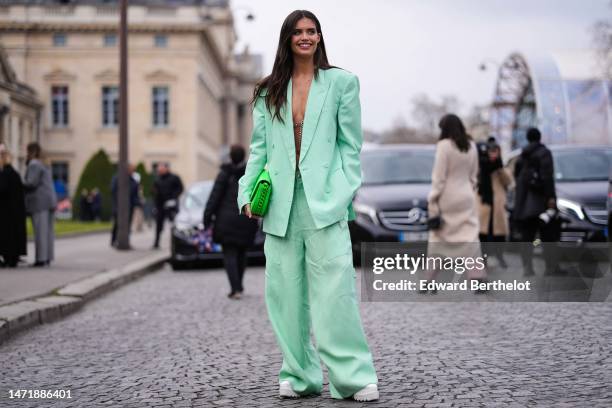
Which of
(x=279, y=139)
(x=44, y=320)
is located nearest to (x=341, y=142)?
(x=279, y=139)

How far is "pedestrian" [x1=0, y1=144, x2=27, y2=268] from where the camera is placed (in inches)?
556

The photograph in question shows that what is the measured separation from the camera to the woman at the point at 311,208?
503 centimetres

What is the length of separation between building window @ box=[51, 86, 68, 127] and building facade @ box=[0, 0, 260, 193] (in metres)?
0.06

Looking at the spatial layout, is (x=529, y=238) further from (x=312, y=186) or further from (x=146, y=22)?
(x=146, y=22)

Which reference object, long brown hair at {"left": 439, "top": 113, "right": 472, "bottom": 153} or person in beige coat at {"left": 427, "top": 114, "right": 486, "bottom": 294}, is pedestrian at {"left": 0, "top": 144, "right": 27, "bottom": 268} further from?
long brown hair at {"left": 439, "top": 113, "right": 472, "bottom": 153}

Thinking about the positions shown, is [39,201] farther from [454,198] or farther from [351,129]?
[351,129]

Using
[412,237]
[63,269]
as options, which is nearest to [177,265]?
[63,269]

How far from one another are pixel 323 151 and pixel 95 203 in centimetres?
3797

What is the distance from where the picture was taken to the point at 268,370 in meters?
6.23

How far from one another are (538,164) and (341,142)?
282 inches

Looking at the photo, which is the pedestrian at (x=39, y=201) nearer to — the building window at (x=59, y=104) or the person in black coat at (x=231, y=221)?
the person in black coat at (x=231, y=221)

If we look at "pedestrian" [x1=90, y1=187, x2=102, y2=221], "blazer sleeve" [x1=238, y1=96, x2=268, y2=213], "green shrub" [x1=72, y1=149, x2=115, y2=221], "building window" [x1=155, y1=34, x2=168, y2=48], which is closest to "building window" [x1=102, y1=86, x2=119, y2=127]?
"building window" [x1=155, y1=34, x2=168, y2=48]

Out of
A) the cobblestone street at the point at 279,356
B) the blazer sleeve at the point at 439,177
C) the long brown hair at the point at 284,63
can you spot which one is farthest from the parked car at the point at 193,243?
the long brown hair at the point at 284,63

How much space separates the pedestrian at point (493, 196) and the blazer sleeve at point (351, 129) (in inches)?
295
